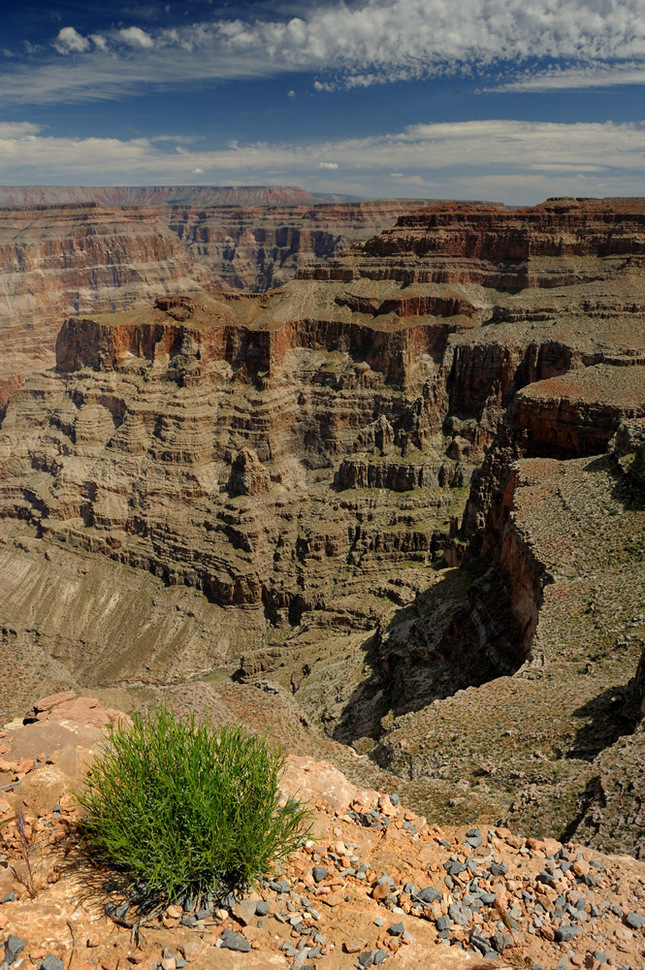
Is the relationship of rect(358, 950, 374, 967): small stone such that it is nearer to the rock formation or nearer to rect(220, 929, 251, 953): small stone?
the rock formation

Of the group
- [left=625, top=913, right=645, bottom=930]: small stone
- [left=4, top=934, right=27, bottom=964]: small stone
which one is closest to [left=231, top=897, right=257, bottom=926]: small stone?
[left=4, top=934, right=27, bottom=964]: small stone

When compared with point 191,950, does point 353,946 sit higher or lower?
lower

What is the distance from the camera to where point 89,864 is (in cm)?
1150

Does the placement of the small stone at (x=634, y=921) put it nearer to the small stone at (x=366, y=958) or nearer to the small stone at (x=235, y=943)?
the small stone at (x=366, y=958)

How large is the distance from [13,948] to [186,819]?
290 centimetres

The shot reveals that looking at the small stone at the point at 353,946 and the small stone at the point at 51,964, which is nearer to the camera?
the small stone at the point at 51,964

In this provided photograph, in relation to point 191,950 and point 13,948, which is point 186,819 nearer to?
point 191,950

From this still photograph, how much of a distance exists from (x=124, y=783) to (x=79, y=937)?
2.24 m

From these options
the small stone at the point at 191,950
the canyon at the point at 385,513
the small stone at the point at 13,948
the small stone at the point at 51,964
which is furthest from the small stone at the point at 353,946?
the canyon at the point at 385,513

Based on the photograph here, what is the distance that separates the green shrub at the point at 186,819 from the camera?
10523 mm

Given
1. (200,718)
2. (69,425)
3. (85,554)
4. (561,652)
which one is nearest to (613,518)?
(561,652)

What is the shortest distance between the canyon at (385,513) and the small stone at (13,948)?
12077 mm

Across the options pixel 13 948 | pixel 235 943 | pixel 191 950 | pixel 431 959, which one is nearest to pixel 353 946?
pixel 431 959

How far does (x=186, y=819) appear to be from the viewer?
10617 mm
